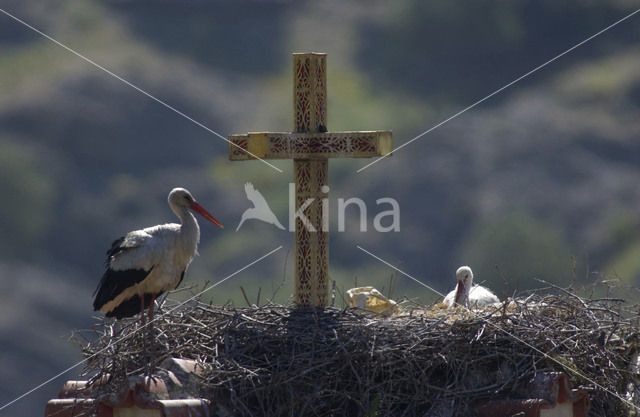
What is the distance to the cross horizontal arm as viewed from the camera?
399 inches

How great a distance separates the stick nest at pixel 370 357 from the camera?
910 centimetres

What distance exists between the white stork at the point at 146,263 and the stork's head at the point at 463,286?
2111 mm

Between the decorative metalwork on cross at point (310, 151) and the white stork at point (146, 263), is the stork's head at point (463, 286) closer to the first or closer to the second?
the decorative metalwork on cross at point (310, 151)

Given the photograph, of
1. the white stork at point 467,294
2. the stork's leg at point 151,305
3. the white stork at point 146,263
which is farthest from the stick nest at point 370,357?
the white stork at point 467,294

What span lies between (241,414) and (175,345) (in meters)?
0.75

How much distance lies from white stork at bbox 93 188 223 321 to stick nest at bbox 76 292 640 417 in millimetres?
769

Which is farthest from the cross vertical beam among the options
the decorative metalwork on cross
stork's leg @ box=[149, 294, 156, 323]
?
stork's leg @ box=[149, 294, 156, 323]

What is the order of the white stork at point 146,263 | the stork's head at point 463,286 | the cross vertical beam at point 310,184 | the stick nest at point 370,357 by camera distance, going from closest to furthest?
the stick nest at point 370,357
the cross vertical beam at point 310,184
the white stork at point 146,263
the stork's head at point 463,286

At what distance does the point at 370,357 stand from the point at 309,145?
172 centimetres

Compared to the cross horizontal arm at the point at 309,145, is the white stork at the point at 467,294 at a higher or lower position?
lower

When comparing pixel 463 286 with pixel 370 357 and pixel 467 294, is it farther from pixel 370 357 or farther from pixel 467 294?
pixel 370 357

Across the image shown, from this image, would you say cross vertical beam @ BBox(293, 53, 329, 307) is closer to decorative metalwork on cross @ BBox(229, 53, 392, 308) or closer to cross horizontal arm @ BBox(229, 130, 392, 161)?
decorative metalwork on cross @ BBox(229, 53, 392, 308)

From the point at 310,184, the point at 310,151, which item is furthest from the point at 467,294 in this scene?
the point at 310,151

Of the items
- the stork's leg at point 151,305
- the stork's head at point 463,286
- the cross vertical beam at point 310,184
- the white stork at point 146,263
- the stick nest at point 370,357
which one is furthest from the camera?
the stork's head at point 463,286
